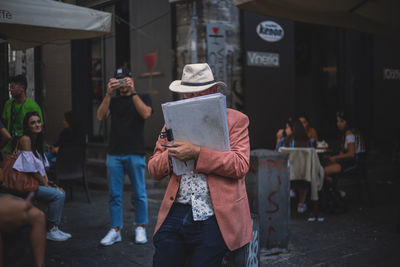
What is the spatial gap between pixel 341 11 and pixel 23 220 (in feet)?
14.9

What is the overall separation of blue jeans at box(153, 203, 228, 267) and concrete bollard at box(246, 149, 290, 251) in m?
2.28

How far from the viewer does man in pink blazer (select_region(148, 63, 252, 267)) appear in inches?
88.4

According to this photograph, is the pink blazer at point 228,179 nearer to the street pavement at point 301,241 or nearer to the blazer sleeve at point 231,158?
the blazer sleeve at point 231,158

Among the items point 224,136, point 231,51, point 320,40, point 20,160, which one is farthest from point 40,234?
point 320,40

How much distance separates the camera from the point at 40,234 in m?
3.48

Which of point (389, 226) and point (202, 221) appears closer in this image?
point (202, 221)

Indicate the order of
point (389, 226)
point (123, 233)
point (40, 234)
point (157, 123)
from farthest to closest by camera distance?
1. point (157, 123)
2. point (389, 226)
3. point (123, 233)
4. point (40, 234)

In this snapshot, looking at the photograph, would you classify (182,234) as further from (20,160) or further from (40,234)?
(20,160)

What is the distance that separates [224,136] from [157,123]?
8282 mm

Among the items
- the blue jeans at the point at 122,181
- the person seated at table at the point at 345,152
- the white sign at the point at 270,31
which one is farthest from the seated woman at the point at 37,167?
the white sign at the point at 270,31

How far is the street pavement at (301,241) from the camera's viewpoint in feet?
14.1

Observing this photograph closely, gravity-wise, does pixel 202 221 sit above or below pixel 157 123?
below

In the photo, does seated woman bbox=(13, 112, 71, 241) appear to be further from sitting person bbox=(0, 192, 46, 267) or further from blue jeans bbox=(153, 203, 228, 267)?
blue jeans bbox=(153, 203, 228, 267)

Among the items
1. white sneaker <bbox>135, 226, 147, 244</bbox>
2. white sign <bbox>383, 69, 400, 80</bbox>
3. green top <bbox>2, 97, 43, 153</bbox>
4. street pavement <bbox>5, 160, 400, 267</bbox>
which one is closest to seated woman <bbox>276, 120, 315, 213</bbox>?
street pavement <bbox>5, 160, 400, 267</bbox>
